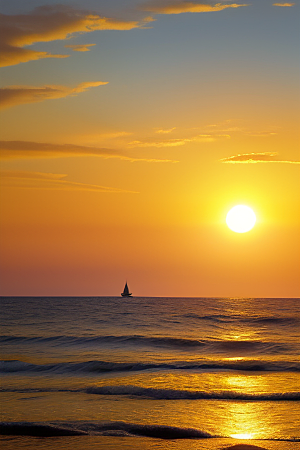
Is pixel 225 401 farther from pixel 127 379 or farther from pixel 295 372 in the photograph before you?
pixel 295 372

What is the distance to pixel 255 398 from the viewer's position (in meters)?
20.5

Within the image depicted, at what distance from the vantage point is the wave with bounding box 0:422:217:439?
47.8 ft

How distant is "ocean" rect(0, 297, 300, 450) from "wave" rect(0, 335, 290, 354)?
9 cm

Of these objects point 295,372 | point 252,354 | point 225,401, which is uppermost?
point 252,354

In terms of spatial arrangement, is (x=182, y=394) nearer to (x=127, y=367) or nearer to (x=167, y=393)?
(x=167, y=393)

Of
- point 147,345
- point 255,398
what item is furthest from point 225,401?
point 147,345

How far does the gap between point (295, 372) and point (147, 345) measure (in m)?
16.4

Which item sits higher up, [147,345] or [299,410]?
[147,345]

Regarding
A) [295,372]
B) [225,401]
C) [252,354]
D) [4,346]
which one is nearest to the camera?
[225,401]

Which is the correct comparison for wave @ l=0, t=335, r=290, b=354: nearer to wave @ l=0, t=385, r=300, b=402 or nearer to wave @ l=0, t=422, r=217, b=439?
wave @ l=0, t=385, r=300, b=402

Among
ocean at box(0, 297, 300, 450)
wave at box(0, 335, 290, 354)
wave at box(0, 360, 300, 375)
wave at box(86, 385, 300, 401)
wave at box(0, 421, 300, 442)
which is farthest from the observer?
wave at box(0, 335, 290, 354)

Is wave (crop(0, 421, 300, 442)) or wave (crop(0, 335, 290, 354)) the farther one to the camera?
wave (crop(0, 335, 290, 354))

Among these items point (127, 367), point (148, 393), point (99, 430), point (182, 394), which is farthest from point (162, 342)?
point (99, 430)

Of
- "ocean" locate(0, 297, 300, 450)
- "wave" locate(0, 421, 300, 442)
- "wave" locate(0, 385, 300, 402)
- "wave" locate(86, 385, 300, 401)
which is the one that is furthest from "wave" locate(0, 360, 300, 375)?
"wave" locate(0, 421, 300, 442)
